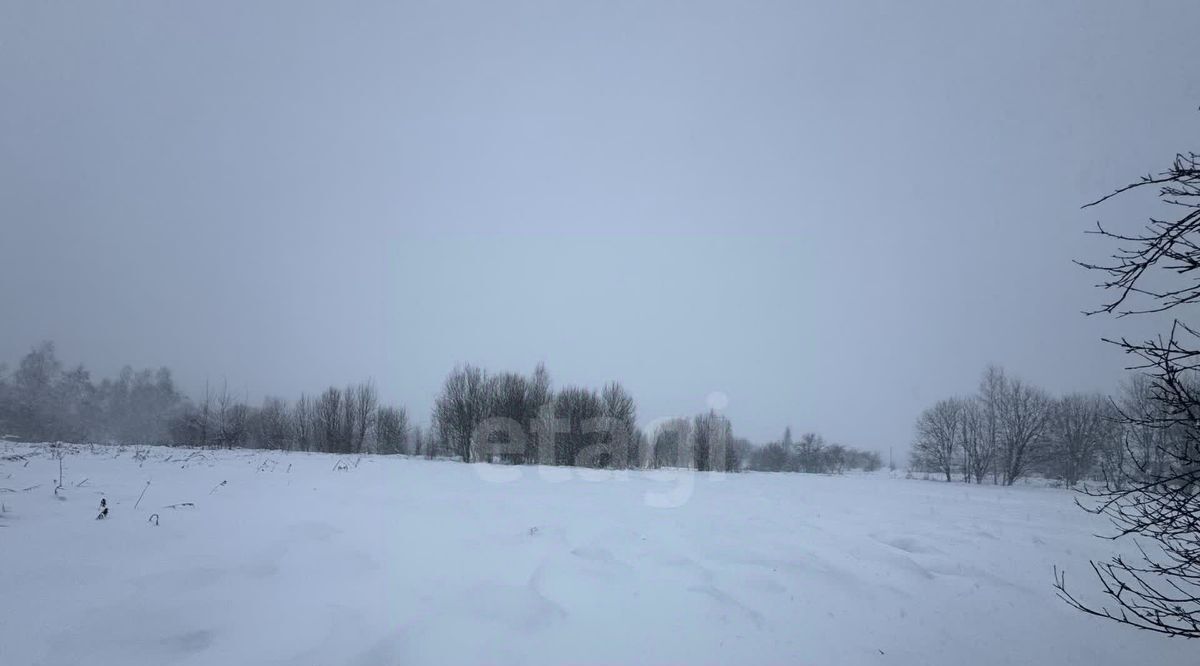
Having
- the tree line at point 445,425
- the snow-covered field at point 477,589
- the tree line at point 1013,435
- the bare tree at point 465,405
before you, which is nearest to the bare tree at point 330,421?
the tree line at point 445,425

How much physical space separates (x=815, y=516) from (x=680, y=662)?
7.10 meters

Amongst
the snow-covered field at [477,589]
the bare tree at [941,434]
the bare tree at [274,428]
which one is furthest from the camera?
the bare tree at [941,434]

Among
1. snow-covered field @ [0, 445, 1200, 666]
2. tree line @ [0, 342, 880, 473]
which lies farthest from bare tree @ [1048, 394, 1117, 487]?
snow-covered field @ [0, 445, 1200, 666]

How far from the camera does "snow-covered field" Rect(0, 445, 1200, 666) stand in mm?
3012

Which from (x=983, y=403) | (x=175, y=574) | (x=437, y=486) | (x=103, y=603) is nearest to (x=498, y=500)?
(x=437, y=486)

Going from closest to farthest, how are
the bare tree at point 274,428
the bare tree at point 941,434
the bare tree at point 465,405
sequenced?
the bare tree at point 465,405 < the bare tree at point 274,428 < the bare tree at point 941,434

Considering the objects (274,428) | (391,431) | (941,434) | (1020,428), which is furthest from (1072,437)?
(274,428)

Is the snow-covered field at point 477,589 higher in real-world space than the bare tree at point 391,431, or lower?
higher

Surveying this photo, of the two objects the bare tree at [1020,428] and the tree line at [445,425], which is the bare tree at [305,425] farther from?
the bare tree at [1020,428]

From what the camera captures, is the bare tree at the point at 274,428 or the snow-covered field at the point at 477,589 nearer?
the snow-covered field at the point at 477,589

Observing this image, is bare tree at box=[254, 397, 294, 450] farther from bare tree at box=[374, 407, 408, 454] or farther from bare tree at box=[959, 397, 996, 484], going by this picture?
bare tree at box=[959, 397, 996, 484]

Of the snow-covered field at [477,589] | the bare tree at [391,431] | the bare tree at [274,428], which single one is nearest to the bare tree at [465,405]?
the bare tree at [391,431]

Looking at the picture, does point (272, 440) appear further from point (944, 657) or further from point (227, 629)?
point (944, 657)

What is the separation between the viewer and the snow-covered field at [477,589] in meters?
3.01
